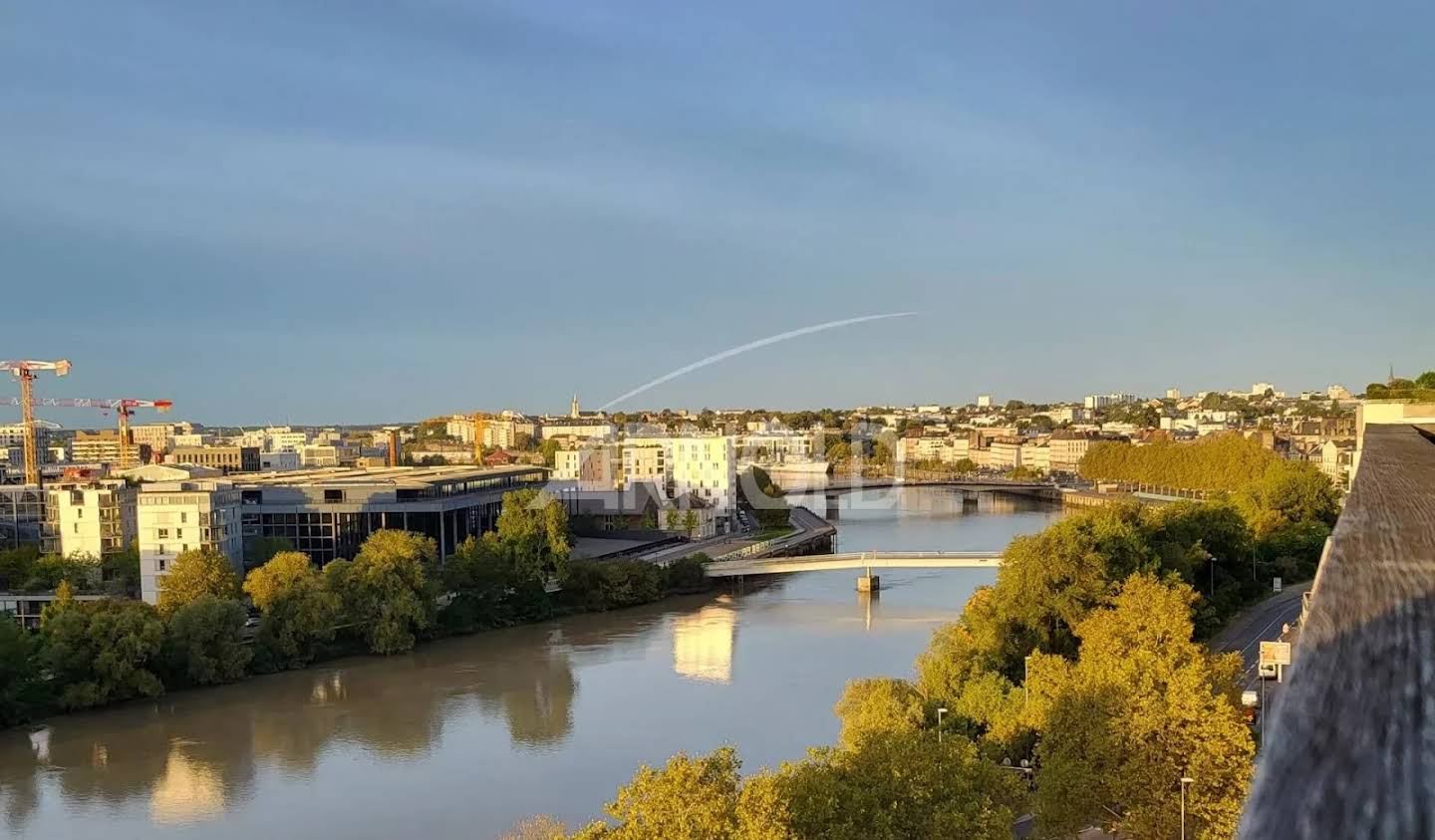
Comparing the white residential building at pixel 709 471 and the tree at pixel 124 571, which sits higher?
the white residential building at pixel 709 471

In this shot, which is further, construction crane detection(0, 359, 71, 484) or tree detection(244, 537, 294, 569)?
construction crane detection(0, 359, 71, 484)

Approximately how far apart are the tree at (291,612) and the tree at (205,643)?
0.47 m

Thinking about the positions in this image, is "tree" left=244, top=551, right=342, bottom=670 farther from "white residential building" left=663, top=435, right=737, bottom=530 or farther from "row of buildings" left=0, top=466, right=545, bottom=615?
"white residential building" left=663, top=435, right=737, bottom=530

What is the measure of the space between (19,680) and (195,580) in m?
2.00

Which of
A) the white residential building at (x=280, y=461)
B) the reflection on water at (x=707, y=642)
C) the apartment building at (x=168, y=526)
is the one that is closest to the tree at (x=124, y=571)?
the apartment building at (x=168, y=526)

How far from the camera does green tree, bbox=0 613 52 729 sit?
9016 millimetres

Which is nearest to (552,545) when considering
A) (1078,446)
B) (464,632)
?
(464,632)

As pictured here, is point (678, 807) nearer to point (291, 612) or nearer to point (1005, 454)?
point (291, 612)

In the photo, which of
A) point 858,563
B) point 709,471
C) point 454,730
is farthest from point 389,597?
point 709,471

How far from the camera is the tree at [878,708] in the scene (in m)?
5.96

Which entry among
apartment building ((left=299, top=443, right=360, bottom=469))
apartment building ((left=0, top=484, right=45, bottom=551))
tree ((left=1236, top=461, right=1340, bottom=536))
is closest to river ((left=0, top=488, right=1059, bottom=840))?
tree ((left=1236, top=461, right=1340, bottom=536))

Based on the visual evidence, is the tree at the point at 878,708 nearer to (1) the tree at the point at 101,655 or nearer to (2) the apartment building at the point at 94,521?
(1) the tree at the point at 101,655

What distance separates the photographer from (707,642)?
38.9 ft

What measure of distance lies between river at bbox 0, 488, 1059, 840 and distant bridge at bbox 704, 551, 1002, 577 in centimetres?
195
